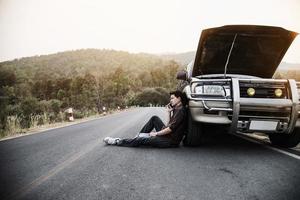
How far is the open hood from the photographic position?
220 inches

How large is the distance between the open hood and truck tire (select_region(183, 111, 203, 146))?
1396 millimetres

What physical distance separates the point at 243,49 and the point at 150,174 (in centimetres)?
380

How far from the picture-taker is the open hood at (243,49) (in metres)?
5.59

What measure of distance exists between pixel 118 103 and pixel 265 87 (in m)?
75.3

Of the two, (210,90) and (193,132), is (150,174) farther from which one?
(210,90)

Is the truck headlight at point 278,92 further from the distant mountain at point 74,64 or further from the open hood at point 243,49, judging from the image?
the distant mountain at point 74,64

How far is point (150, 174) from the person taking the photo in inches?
152

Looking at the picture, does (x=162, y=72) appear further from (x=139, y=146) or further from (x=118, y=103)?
(x=139, y=146)

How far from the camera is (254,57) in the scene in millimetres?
6383

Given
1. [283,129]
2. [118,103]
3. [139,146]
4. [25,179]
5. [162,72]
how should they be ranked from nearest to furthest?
[25,179] < [283,129] < [139,146] < [118,103] < [162,72]

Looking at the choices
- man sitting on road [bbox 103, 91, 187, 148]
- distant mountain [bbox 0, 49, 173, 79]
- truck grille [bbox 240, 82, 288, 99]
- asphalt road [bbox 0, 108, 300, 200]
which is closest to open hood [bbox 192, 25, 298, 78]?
man sitting on road [bbox 103, 91, 187, 148]

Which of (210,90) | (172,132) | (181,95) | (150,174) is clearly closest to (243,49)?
(210,90)

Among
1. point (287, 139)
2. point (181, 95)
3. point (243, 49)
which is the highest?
point (243, 49)

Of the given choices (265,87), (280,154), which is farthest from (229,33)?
(280,154)
